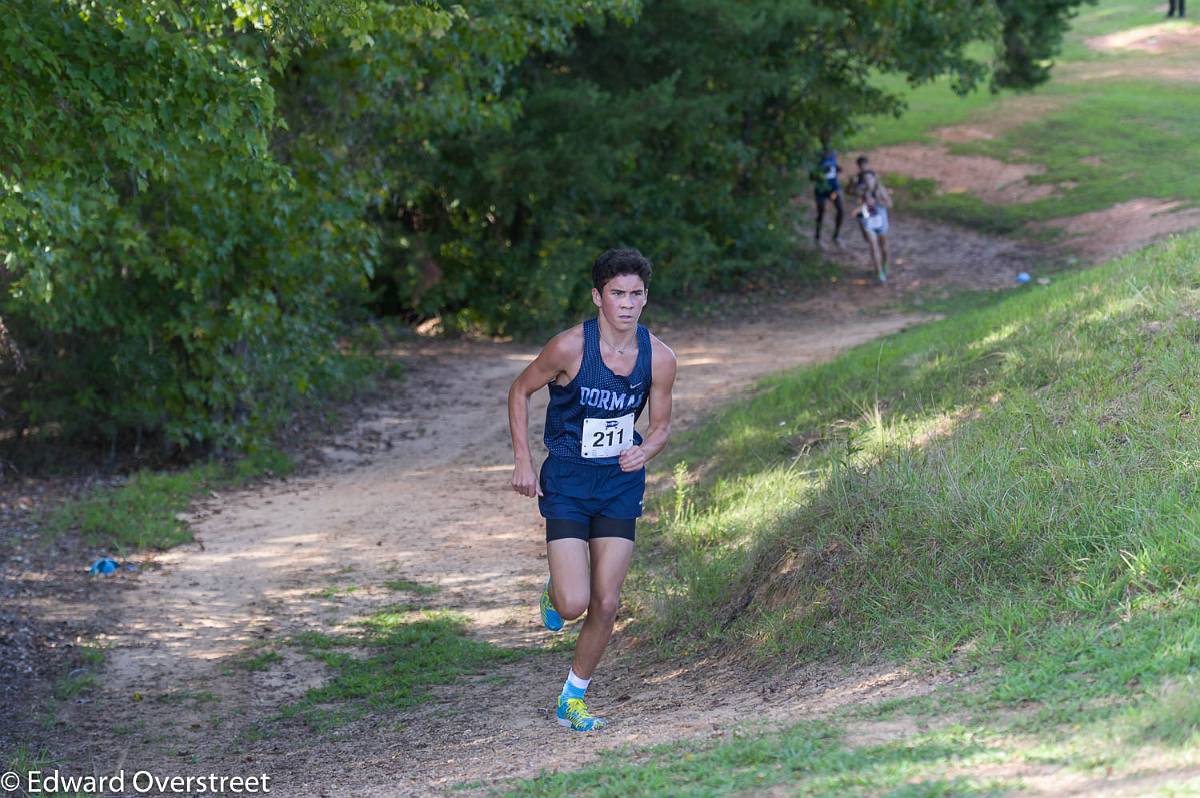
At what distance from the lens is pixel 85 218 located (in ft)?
29.8

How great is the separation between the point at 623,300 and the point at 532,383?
551mm

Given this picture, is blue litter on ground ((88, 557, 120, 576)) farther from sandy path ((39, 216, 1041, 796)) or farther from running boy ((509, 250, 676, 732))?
running boy ((509, 250, 676, 732))

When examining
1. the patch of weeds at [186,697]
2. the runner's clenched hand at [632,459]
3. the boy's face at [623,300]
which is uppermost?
the boy's face at [623,300]

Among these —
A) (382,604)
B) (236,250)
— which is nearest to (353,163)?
(236,250)

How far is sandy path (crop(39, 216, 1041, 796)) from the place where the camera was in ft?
17.8

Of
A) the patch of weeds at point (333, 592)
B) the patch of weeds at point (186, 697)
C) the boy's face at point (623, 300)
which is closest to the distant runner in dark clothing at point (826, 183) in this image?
the patch of weeds at point (333, 592)

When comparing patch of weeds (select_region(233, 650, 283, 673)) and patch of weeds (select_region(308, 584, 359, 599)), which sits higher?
patch of weeds (select_region(233, 650, 283, 673))

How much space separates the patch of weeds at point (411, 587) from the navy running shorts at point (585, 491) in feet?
10.3

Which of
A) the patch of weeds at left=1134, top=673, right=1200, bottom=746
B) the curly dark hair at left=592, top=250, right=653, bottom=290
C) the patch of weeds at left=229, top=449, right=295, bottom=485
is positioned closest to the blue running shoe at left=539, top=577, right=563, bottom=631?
the curly dark hair at left=592, top=250, right=653, bottom=290

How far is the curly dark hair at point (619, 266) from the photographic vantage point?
209 inches

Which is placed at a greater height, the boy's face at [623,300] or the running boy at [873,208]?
the boy's face at [623,300]

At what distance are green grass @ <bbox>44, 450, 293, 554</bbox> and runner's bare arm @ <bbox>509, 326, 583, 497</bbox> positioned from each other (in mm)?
5084

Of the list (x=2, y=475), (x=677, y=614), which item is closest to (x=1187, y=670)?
(x=677, y=614)

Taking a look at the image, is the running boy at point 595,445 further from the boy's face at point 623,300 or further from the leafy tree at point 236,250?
the leafy tree at point 236,250
